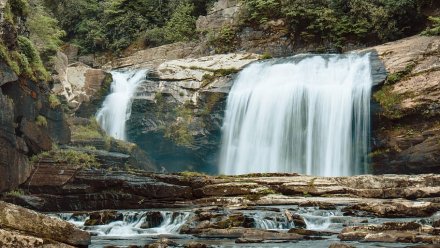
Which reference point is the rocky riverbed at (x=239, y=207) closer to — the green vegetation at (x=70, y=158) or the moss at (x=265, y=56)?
the green vegetation at (x=70, y=158)

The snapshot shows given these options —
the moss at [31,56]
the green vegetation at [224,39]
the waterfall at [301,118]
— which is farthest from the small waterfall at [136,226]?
the green vegetation at [224,39]

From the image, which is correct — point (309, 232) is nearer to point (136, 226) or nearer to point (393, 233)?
point (393, 233)

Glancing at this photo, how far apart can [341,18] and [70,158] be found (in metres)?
19.6

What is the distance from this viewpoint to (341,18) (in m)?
30.9

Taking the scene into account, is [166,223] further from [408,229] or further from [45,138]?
[45,138]

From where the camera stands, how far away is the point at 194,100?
1054 inches

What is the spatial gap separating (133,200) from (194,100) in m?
10.9

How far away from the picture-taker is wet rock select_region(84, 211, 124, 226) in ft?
44.1

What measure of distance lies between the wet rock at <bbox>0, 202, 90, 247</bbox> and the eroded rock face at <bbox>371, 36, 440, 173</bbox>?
1621 cm

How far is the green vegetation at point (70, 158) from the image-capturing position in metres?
17.6

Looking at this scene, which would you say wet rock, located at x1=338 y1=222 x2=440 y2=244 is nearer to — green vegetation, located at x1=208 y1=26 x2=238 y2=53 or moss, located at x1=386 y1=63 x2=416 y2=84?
moss, located at x1=386 y1=63 x2=416 y2=84

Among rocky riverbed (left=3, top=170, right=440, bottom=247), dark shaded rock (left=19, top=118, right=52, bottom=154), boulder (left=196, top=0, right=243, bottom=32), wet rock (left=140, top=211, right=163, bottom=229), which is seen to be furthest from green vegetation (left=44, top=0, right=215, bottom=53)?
wet rock (left=140, top=211, right=163, bottom=229)

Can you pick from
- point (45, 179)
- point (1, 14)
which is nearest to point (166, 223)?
point (45, 179)

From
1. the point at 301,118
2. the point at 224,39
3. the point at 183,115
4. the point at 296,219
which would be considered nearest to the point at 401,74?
the point at 301,118
